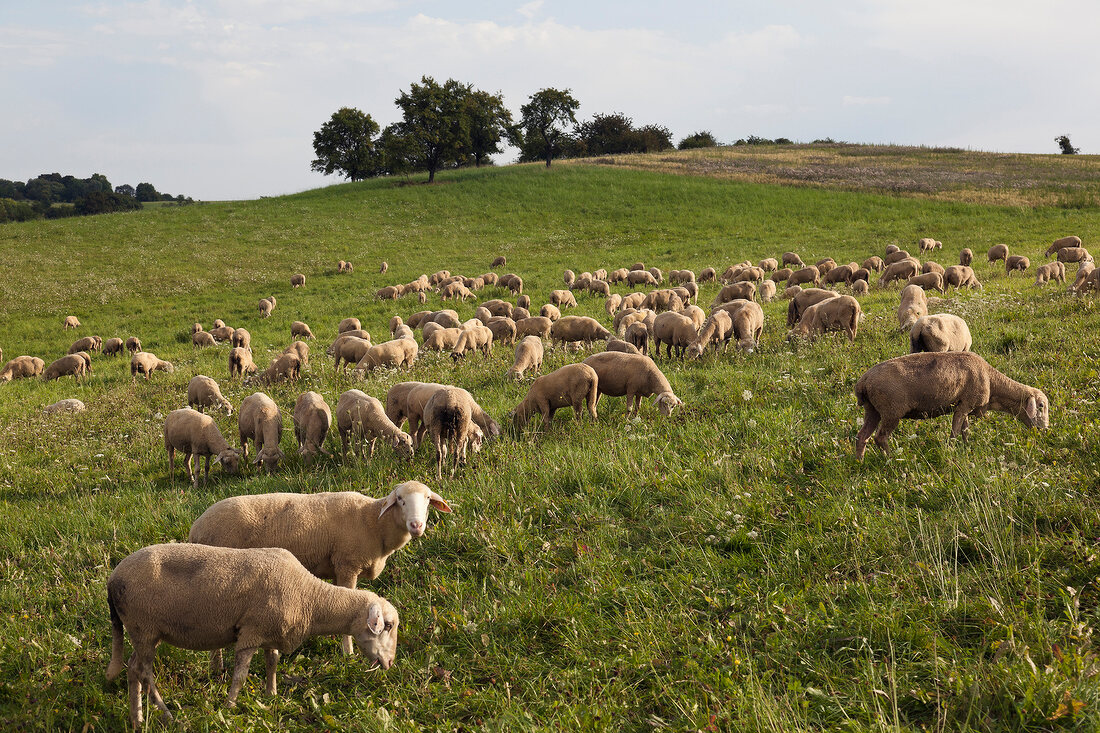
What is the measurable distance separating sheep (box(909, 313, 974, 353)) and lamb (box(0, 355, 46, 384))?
25661 millimetres

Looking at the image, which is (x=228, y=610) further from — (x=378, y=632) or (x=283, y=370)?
(x=283, y=370)

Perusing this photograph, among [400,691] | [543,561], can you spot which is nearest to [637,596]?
[543,561]

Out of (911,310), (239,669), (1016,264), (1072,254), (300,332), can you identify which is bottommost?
(239,669)

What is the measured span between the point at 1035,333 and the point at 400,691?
40.3 feet

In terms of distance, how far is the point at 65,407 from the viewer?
15969 mm

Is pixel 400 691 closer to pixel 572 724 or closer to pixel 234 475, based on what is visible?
pixel 572 724

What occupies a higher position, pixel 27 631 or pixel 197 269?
pixel 197 269

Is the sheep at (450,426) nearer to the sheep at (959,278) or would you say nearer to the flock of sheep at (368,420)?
the flock of sheep at (368,420)

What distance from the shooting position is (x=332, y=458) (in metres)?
10.1

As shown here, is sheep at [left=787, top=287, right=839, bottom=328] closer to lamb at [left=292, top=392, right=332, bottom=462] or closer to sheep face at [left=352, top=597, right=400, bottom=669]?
lamb at [left=292, top=392, right=332, bottom=462]

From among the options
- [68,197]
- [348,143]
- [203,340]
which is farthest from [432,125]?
[68,197]

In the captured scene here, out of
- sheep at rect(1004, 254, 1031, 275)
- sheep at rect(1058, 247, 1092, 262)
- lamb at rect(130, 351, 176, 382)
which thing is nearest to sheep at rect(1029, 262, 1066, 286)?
sheep at rect(1058, 247, 1092, 262)

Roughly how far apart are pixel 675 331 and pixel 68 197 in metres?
160

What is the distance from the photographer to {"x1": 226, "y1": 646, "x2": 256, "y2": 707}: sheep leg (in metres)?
4.80
